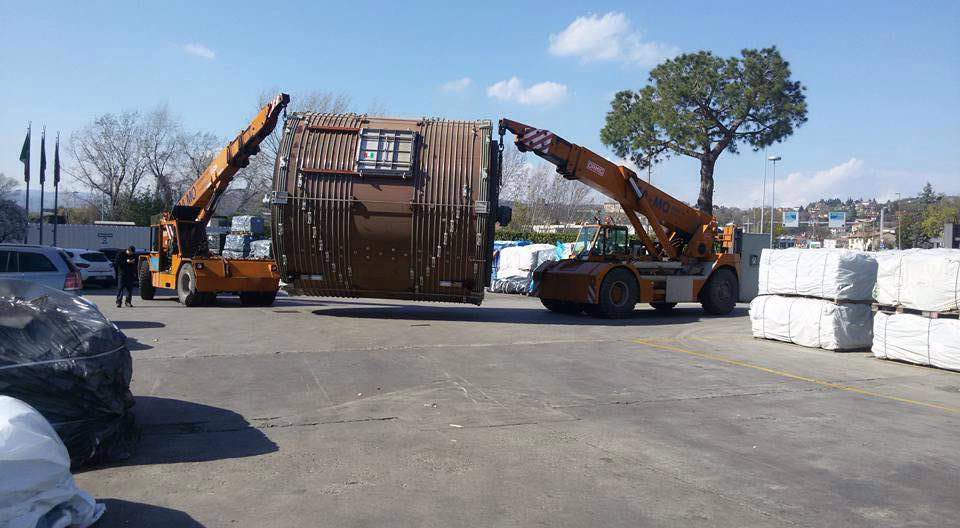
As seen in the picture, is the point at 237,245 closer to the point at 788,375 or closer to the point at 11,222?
the point at 11,222

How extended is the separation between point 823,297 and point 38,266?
50.3 ft

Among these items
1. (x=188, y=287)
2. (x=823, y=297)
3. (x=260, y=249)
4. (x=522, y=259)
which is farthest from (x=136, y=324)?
(x=522, y=259)

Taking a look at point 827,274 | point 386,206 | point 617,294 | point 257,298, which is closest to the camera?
point 827,274

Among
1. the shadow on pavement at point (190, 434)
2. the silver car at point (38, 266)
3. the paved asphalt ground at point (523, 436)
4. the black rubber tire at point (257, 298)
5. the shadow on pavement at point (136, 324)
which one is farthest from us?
the black rubber tire at point (257, 298)

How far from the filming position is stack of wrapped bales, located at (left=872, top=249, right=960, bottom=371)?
12.2 m

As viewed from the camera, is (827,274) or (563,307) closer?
(827,274)

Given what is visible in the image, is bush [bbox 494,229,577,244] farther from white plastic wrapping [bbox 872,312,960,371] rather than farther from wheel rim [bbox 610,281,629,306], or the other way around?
white plastic wrapping [bbox 872,312,960,371]

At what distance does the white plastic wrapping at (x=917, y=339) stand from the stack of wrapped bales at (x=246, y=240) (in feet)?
66.5

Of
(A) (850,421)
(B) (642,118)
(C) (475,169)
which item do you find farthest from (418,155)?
(B) (642,118)

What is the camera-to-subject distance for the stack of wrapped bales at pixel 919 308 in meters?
12.2

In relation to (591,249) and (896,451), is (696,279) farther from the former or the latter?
(896,451)

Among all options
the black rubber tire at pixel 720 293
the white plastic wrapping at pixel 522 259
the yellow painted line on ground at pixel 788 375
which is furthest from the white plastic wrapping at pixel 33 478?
the white plastic wrapping at pixel 522 259

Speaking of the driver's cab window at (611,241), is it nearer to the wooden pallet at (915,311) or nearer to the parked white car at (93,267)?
the wooden pallet at (915,311)

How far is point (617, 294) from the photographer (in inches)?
784
